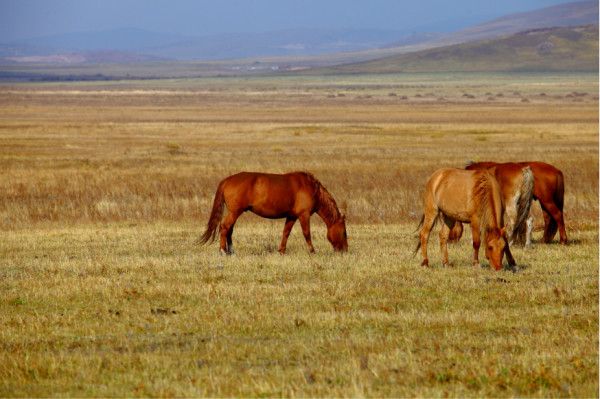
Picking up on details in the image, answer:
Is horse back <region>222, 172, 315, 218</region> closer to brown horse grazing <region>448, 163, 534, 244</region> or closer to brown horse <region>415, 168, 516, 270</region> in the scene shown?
brown horse <region>415, 168, 516, 270</region>

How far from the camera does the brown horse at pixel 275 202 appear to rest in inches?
658

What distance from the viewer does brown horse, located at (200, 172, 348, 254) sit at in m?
16.7

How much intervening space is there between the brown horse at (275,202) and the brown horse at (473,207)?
7.09 feet

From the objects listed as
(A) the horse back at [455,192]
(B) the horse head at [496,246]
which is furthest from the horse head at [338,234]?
Result: (B) the horse head at [496,246]

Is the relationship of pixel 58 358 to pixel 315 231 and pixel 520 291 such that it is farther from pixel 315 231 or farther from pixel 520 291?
pixel 315 231

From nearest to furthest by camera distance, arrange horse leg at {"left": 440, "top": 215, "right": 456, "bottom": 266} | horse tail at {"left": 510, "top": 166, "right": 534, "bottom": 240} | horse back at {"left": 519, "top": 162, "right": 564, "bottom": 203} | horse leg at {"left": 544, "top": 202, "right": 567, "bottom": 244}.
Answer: horse leg at {"left": 440, "top": 215, "right": 456, "bottom": 266} → horse tail at {"left": 510, "top": 166, "right": 534, "bottom": 240} → horse leg at {"left": 544, "top": 202, "right": 567, "bottom": 244} → horse back at {"left": 519, "top": 162, "right": 564, "bottom": 203}

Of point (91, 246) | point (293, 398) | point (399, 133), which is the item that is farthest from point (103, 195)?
point (399, 133)

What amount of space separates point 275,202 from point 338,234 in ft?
3.65

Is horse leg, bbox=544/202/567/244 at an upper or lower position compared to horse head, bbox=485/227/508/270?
lower

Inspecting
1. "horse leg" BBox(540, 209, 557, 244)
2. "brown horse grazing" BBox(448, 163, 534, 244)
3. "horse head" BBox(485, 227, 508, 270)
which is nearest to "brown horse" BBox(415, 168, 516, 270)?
"horse head" BBox(485, 227, 508, 270)

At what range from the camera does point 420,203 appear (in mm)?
25344

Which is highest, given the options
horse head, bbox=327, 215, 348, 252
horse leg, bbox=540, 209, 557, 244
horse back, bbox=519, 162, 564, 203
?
horse back, bbox=519, 162, 564, 203

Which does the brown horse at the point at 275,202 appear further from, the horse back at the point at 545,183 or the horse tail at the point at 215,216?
the horse back at the point at 545,183

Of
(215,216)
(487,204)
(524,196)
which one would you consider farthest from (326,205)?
(487,204)
